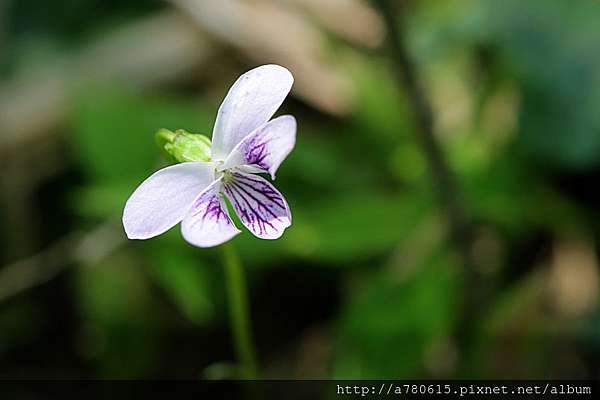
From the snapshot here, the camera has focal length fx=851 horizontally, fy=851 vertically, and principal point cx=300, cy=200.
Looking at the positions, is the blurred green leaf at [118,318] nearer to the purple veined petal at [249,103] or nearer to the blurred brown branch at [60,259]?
the blurred brown branch at [60,259]

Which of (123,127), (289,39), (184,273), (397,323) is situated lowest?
(397,323)

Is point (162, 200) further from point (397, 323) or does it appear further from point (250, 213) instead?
point (397, 323)

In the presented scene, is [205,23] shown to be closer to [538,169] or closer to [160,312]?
[160,312]

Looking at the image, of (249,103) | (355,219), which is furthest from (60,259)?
(249,103)

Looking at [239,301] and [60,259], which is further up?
[60,259]

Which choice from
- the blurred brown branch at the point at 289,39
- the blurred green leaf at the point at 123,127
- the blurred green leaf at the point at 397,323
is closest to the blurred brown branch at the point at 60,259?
the blurred green leaf at the point at 123,127

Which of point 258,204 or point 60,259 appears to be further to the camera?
point 60,259

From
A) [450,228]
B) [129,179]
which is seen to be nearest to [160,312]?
[129,179]
